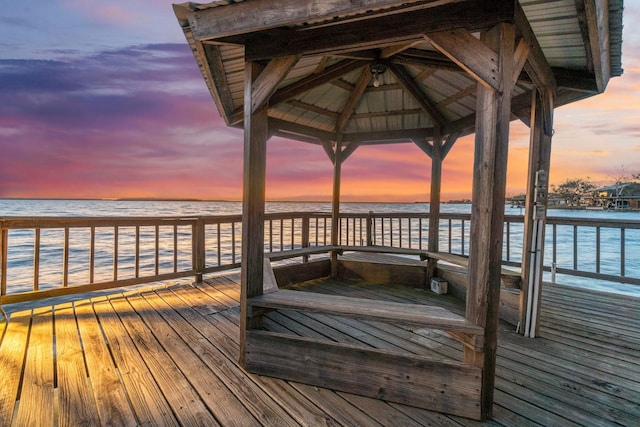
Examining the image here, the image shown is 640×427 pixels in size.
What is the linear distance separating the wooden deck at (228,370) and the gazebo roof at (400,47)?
2.00 metres

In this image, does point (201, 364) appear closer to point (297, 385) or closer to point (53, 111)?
point (297, 385)

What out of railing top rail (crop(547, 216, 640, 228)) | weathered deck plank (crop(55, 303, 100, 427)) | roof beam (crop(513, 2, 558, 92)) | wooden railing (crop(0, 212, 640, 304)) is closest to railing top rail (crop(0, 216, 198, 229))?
wooden railing (crop(0, 212, 640, 304))

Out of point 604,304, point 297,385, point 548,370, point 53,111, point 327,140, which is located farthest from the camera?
point 53,111

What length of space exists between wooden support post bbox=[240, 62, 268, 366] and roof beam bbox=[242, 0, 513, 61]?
21 centimetres

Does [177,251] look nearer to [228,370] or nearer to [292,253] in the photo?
[292,253]

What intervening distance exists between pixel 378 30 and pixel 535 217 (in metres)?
2.22

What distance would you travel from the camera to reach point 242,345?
2.04m

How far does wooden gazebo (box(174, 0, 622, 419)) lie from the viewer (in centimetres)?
154

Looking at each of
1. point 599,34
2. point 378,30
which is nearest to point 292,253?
point 378,30

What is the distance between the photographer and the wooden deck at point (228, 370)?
5.00ft

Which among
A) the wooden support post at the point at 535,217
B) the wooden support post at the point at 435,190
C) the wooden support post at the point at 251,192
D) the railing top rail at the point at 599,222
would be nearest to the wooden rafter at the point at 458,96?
the wooden support post at the point at 435,190

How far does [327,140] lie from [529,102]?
2.81 m

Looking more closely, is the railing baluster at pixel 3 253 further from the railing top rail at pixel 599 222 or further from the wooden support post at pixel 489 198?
the railing top rail at pixel 599 222

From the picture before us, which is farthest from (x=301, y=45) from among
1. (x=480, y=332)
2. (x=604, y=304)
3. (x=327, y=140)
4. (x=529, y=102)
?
(x=604, y=304)
